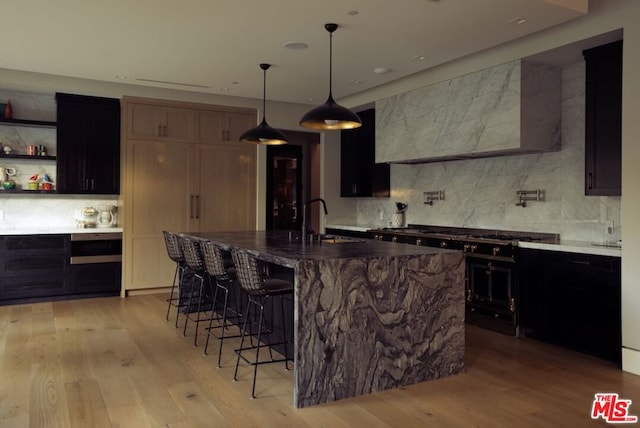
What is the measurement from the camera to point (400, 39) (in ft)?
14.4

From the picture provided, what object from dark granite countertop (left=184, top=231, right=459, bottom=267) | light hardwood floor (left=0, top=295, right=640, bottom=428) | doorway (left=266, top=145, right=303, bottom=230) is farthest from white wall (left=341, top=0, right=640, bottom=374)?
doorway (left=266, top=145, right=303, bottom=230)

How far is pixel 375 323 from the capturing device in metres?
3.26

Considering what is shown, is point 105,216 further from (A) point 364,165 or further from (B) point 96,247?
(A) point 364,165

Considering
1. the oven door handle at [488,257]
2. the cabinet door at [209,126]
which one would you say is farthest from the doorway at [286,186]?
the oven door handle at [488,257]

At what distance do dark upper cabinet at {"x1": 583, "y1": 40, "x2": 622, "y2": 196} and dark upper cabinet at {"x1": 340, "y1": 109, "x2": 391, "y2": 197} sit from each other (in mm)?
3198

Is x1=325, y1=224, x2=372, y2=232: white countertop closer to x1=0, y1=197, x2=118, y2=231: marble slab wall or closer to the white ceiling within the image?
the white ceiling

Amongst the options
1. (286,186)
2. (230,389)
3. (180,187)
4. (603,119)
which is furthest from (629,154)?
(286,186)

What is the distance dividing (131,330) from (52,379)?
133 cm

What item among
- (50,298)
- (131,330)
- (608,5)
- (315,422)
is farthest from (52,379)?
(608,5)

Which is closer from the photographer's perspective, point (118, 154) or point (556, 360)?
point (556, 360)

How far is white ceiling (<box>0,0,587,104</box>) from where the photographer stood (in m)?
3.68

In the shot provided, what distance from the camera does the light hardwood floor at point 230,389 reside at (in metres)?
2.86

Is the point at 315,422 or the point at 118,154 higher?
the point at 118,154

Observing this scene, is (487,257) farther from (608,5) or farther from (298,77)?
(298,77)
